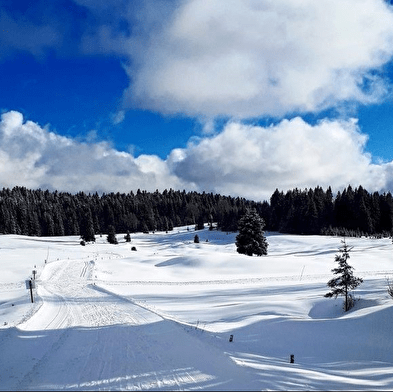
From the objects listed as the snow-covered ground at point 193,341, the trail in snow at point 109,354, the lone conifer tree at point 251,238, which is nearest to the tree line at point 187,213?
the lone conifer tree at point 251,238

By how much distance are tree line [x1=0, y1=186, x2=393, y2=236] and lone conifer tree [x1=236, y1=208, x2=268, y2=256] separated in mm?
23650

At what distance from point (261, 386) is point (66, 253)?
62.2m

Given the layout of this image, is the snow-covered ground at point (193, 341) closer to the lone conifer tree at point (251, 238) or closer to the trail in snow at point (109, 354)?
the trail in snow at point (109, 354)

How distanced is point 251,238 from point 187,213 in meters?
123

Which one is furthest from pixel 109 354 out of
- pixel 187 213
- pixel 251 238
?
pixel 187 213

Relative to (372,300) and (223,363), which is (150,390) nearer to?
(223,363)

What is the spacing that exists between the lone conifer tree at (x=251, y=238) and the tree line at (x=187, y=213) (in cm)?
2365

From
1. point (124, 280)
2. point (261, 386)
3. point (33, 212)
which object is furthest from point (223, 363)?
point (33, 212)

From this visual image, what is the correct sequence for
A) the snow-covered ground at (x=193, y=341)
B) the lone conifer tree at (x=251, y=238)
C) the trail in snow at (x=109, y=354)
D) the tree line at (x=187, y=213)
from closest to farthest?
the trail in snow at (x=109, y=354)
the snow-covered ground at (x=193, y=341)
the lone conifer tree at (x=251, y=238)
the tree line at (x=187, y=213)

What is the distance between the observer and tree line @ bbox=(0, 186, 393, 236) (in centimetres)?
9575

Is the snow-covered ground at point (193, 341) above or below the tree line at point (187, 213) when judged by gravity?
below

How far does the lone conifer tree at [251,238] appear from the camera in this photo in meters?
49.3

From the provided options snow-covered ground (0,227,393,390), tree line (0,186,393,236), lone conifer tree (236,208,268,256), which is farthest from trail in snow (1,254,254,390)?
tree line (0,186,393,236)

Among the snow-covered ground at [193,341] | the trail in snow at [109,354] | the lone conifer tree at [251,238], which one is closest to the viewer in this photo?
the trail in snow at [109,354]
